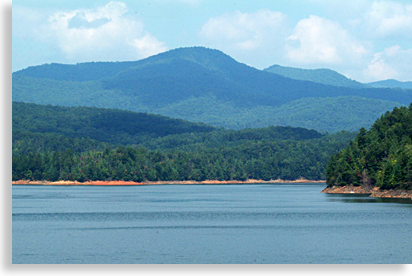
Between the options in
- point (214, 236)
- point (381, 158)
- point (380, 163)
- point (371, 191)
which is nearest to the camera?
point (214, 236)

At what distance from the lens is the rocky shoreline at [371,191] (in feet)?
461

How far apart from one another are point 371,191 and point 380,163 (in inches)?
534

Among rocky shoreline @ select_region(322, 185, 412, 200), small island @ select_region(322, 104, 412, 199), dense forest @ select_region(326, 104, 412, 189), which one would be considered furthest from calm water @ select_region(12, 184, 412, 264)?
rocky shoreline @ select_region(322, 185, 412, 200)

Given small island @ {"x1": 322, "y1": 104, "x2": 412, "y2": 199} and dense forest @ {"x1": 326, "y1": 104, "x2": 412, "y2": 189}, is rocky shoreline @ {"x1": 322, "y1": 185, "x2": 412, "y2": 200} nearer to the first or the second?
small island @ {"x1": 322, "y1": 104, "x2": 412, "y2": 199}

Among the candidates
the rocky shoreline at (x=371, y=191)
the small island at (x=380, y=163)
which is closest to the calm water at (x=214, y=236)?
the small island at (x=380, y=163)

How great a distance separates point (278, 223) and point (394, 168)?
5391 centimetres

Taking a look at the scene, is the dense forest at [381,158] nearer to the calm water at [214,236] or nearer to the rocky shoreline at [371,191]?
the rocky shoreline at [371,191]

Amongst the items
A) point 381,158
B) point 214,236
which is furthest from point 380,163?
point 214,236

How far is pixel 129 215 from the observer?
106562mm

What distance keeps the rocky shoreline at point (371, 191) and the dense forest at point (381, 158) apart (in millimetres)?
1550

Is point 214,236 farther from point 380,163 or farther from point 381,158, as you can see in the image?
point 381,158

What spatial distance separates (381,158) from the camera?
6462 inches
